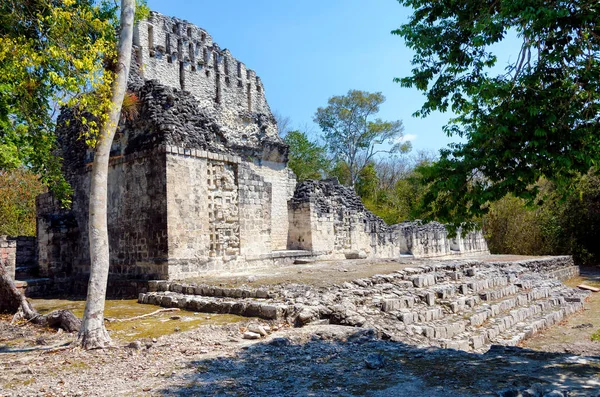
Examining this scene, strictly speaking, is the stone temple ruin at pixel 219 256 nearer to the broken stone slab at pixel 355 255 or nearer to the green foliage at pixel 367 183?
the broken stone slab at pixel 355 255

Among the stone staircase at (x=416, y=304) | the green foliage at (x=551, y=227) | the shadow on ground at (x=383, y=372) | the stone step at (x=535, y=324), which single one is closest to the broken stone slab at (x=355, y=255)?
the stone staircase at (x=416, y=304)

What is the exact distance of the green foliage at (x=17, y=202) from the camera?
60.6 feet

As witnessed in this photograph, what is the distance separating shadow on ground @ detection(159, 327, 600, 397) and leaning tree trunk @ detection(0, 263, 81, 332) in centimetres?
278

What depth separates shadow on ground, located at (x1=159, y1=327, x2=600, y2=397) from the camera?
353cm

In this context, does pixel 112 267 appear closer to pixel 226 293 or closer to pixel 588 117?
pixel 226 293

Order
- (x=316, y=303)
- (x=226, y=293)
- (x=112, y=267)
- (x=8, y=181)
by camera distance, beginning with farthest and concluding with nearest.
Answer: (x=8, y=181), (x=112, y=267), (x=226, y=293), (x=316, y=303)

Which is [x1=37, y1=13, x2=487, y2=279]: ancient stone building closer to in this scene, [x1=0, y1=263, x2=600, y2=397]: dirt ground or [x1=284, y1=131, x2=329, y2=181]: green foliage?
[x1=0, y1=263, x2=600, y2=397]: dirt ground

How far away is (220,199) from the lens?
1044 cm

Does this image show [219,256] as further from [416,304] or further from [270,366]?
[270,366]

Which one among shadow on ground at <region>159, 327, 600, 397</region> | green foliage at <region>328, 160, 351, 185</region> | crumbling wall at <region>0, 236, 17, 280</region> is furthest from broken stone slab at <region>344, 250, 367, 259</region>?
green foliage at <region>328, 160, 351, 185</region>

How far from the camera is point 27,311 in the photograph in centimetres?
711

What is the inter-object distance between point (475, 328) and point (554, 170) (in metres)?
4.00

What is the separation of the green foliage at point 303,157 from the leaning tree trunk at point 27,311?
23.0 m

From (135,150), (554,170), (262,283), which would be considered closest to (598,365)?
(554,170)
